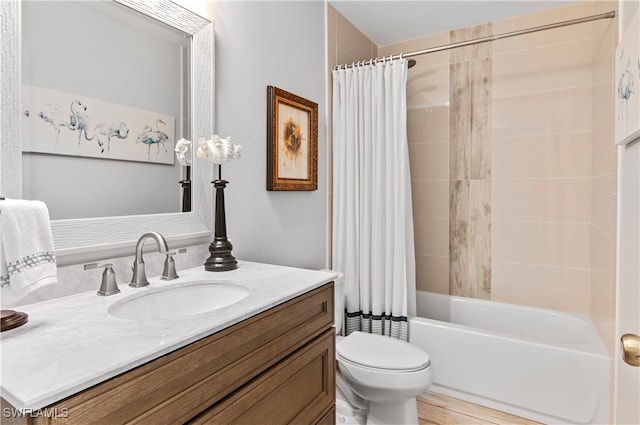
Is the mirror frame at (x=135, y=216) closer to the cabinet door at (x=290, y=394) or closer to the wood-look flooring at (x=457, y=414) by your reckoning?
the cabinet door at (x=290, y=394)

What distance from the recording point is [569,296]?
2.44 meters

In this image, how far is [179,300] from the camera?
3.91 feet

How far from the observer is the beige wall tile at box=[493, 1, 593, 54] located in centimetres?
237

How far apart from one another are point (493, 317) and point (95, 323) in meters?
2.51

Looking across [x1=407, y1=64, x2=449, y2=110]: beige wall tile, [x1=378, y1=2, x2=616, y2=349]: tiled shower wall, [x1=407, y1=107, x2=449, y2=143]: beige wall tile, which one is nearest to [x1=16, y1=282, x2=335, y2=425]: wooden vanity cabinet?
[x1=378, y1=2, x2=616, y2=349]: tiled shower wall

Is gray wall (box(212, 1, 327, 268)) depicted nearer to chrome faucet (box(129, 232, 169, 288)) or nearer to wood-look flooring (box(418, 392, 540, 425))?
chrome faucet (box(129, 232, 169, 288))

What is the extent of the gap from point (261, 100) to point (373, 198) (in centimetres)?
94

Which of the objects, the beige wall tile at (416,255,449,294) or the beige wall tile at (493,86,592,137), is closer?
the beige wall tile at (493,86,592,137)

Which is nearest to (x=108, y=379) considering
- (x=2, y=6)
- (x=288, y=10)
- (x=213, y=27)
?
(x=2, y=6)

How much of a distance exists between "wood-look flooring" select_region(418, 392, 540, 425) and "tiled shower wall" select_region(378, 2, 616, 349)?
74 centimetres

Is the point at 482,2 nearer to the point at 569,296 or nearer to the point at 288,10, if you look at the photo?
the point at 288,10

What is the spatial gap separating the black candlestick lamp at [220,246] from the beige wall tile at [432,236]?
6.29 ft

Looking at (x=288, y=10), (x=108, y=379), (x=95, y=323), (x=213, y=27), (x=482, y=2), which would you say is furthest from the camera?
(x=482, y=2)

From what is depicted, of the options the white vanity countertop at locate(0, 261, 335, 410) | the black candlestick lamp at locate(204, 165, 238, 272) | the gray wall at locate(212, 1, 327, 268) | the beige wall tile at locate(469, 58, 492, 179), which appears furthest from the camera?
the beige wall tile at locate(469, 58, 492, 179)
